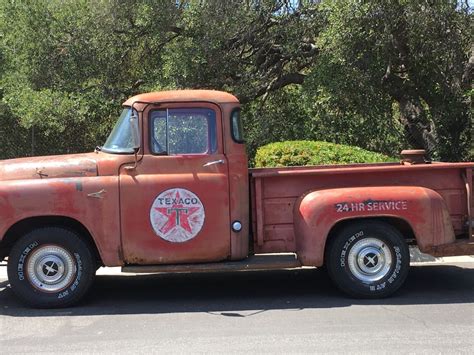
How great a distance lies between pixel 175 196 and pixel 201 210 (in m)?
0.32

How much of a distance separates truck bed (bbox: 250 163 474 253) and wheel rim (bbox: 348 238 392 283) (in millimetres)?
666

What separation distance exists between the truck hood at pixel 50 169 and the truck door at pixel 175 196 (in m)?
0.41

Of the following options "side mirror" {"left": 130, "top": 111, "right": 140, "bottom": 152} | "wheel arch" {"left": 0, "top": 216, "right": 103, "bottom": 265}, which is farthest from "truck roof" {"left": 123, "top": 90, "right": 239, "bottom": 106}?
"wheel arch" {"left": 0, "top": 216, "right": 103, "bottom": 265}

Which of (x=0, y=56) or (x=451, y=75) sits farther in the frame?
(x=0, y=56)

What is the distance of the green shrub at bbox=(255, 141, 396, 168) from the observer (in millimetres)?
9828

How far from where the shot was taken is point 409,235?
6695mm

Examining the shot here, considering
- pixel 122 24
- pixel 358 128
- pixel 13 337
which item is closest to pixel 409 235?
pixel 13 337

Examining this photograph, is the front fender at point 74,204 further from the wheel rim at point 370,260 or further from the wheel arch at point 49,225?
the wheel rim at point 370,260

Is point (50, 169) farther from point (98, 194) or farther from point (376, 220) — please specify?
point (376, 220)

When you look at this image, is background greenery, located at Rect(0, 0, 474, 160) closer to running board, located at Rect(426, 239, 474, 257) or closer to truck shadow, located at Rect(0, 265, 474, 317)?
truck shadow, located at Rect(0, 265, 474, 317)

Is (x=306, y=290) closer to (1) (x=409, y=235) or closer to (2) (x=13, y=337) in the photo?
(1) (x=409, y=235)

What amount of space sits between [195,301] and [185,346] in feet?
5.18

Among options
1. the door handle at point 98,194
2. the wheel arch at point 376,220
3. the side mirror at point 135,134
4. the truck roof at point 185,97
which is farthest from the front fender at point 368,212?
the door handle at point 98,194

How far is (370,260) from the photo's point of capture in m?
6.32
